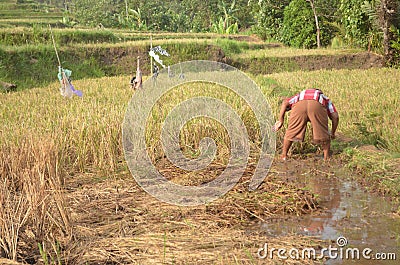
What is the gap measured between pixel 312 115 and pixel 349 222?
1.54m

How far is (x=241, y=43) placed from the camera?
1706cm

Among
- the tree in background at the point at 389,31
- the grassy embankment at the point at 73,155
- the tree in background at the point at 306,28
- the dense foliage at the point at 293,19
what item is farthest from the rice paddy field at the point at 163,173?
the tree in background at the point at 306,28

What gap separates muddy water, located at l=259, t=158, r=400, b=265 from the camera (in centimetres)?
293

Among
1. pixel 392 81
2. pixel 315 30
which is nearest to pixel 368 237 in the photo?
pixel 392 81

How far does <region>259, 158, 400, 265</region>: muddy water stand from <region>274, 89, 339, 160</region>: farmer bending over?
54cm

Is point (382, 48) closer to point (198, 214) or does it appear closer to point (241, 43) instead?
point (241, 43)

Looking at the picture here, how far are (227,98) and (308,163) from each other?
6.78ft

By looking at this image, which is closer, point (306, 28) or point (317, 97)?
point (317, 97)

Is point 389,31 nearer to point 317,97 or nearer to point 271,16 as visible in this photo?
point 317,97

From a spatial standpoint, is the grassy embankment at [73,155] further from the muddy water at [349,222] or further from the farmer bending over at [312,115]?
the farmer bending over at [312,115]

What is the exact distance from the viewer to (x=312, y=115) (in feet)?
15.4

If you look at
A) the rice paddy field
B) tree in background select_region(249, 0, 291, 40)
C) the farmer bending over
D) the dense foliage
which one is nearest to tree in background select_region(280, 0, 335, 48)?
the dense foliage

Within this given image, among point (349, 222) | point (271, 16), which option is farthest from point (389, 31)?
point (349, 222)

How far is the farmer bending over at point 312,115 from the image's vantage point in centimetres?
470
